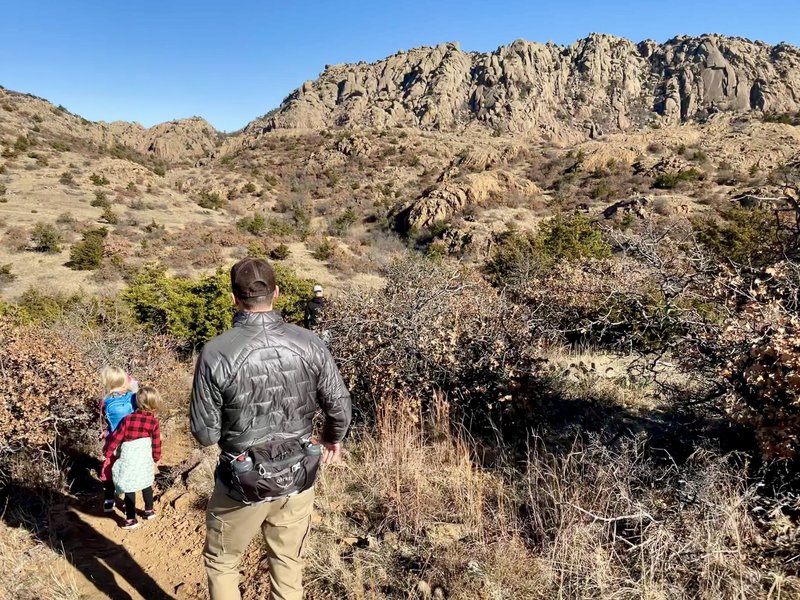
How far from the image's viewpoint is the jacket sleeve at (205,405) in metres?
1.92

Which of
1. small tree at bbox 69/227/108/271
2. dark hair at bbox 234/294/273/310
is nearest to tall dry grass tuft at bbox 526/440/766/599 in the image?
dark hair at bbox 234/294/273/310

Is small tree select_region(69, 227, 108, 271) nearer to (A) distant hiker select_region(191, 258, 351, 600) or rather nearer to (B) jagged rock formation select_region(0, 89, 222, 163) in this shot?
(A) distant hiker select_region(191, 258, 351, 600)

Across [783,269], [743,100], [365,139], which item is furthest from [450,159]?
[743,100]

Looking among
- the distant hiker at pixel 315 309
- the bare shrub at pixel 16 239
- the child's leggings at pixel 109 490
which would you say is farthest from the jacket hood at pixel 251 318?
the bare shrub at pixel 16 239

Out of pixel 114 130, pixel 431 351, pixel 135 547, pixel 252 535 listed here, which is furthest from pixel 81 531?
pixel 114 130

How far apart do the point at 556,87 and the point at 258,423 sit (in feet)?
236

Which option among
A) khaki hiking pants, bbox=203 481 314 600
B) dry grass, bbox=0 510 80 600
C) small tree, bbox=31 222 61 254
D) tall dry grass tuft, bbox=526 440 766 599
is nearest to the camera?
khaki hiking pants, bbox=203 481 314 600

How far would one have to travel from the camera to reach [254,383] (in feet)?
6.40

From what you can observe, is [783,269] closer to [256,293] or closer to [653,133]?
[256,293]

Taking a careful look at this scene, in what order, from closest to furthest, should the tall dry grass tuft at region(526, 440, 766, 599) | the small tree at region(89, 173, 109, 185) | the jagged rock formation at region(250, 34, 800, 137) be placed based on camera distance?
the tall dry grass tuft at region(526, 440, 766, 599) < the small tree at region(89, 173, 109, 185) < the jagged rock formation at region(250, 34, 800, 137)

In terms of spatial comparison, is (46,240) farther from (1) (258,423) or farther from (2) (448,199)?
(1) (258,423)

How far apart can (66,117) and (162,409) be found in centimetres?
5139

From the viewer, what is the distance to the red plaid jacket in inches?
133

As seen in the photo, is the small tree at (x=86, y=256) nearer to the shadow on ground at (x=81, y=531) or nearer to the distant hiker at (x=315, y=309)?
the distant hiker at (x=315, y=309)
